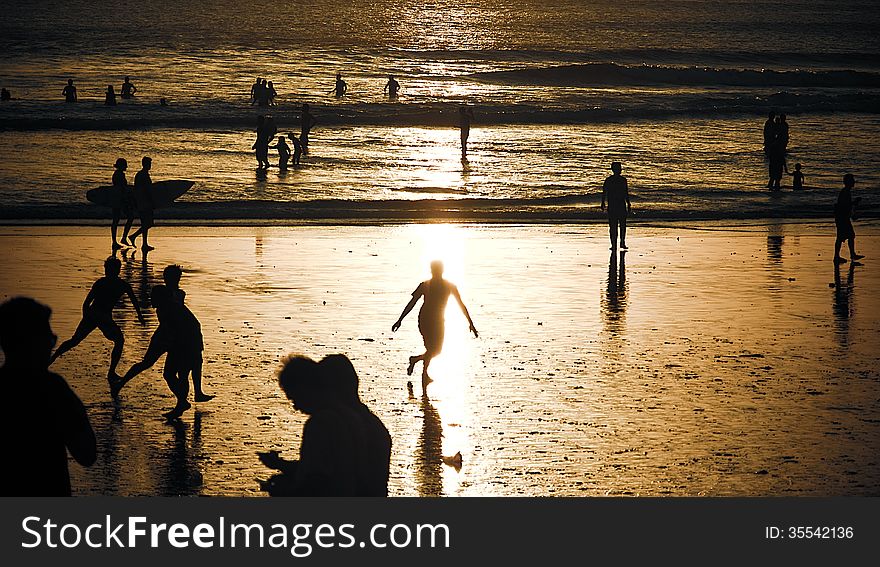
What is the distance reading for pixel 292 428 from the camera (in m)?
10.4

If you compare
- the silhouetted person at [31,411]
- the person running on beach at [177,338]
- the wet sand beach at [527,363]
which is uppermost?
the silhouetted person at [31,411]

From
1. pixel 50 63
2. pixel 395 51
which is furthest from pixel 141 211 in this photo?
pixel 395 51

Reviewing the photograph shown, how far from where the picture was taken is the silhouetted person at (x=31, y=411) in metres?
5.33

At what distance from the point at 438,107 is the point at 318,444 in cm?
6341

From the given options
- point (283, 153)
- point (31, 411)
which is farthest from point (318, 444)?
point (283, 153)

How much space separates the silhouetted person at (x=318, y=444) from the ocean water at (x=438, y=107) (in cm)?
2448

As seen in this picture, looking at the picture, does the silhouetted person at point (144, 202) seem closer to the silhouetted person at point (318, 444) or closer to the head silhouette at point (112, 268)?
the head silhouette at point (112, 268)

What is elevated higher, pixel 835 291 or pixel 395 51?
pixel 395 51

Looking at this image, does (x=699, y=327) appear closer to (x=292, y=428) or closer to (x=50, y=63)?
(x=292, y=428)

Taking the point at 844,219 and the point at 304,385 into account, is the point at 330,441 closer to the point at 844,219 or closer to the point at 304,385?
the point at 304,385

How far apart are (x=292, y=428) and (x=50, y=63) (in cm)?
9286

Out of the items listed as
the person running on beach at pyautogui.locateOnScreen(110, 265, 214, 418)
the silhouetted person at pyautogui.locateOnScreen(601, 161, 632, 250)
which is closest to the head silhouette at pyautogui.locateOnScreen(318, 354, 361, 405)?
the person running on beach at pyautogui.locateOnScreen(110, 265, 214, 418)

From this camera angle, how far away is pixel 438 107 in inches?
2672

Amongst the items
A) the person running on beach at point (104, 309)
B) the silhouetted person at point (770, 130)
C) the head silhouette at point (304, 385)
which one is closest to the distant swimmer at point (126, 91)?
the silhouetted person at point (770, 130)
